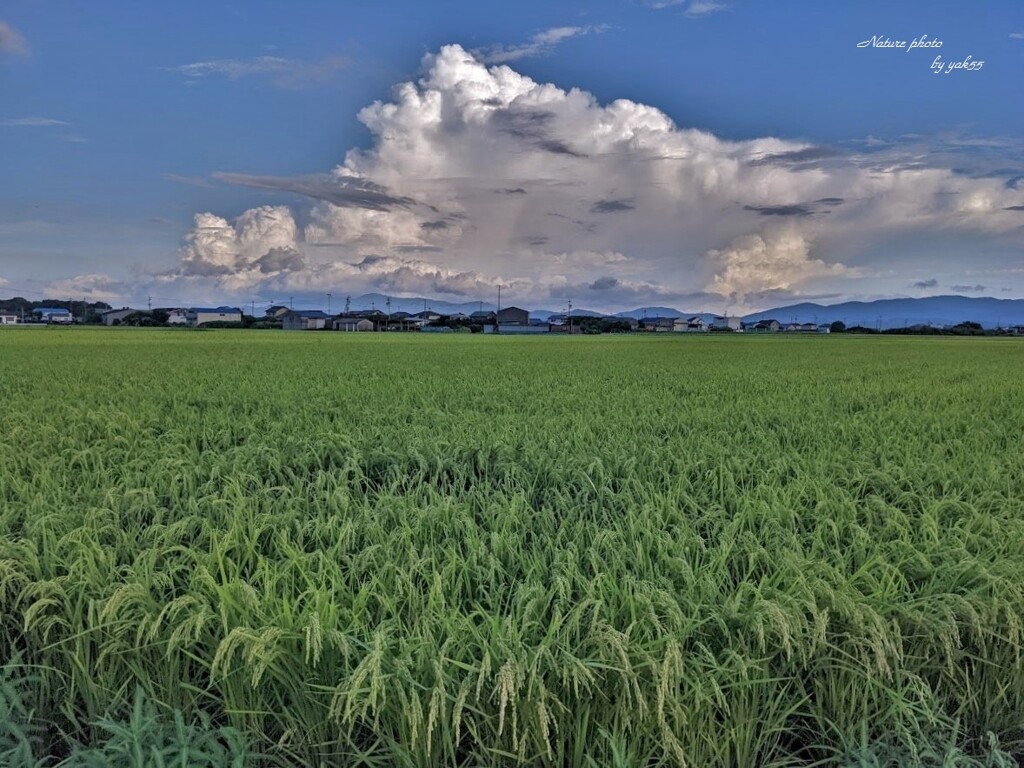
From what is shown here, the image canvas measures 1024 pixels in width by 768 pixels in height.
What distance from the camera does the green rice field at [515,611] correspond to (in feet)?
7.68

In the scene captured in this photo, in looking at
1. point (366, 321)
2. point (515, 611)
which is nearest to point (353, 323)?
point (366, 321)

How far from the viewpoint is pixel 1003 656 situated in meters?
2.91

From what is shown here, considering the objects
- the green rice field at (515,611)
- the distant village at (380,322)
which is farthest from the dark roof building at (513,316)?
the green rice field at (515,611)

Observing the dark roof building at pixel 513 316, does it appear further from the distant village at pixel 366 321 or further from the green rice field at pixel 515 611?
the green rice field at pixel 515 611

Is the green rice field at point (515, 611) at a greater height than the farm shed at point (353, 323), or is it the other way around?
the farm shed at point (353, 323)

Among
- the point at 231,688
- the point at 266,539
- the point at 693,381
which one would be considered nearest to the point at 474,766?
the point at 231,688

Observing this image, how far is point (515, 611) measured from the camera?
8.59 ft

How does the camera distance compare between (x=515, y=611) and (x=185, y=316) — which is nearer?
(x=515, y=611)

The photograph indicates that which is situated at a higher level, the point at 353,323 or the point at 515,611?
the point at 353,323

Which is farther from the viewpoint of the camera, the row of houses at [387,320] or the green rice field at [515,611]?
the row of houses at [387,320]

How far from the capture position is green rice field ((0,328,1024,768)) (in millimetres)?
2340

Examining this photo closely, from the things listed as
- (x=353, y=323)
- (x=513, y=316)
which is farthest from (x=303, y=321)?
(x=513, y=316)

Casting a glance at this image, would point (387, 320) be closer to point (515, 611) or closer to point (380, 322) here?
point (380, 322)

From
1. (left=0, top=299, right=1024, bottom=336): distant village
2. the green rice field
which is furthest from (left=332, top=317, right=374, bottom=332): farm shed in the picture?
the green rice field
